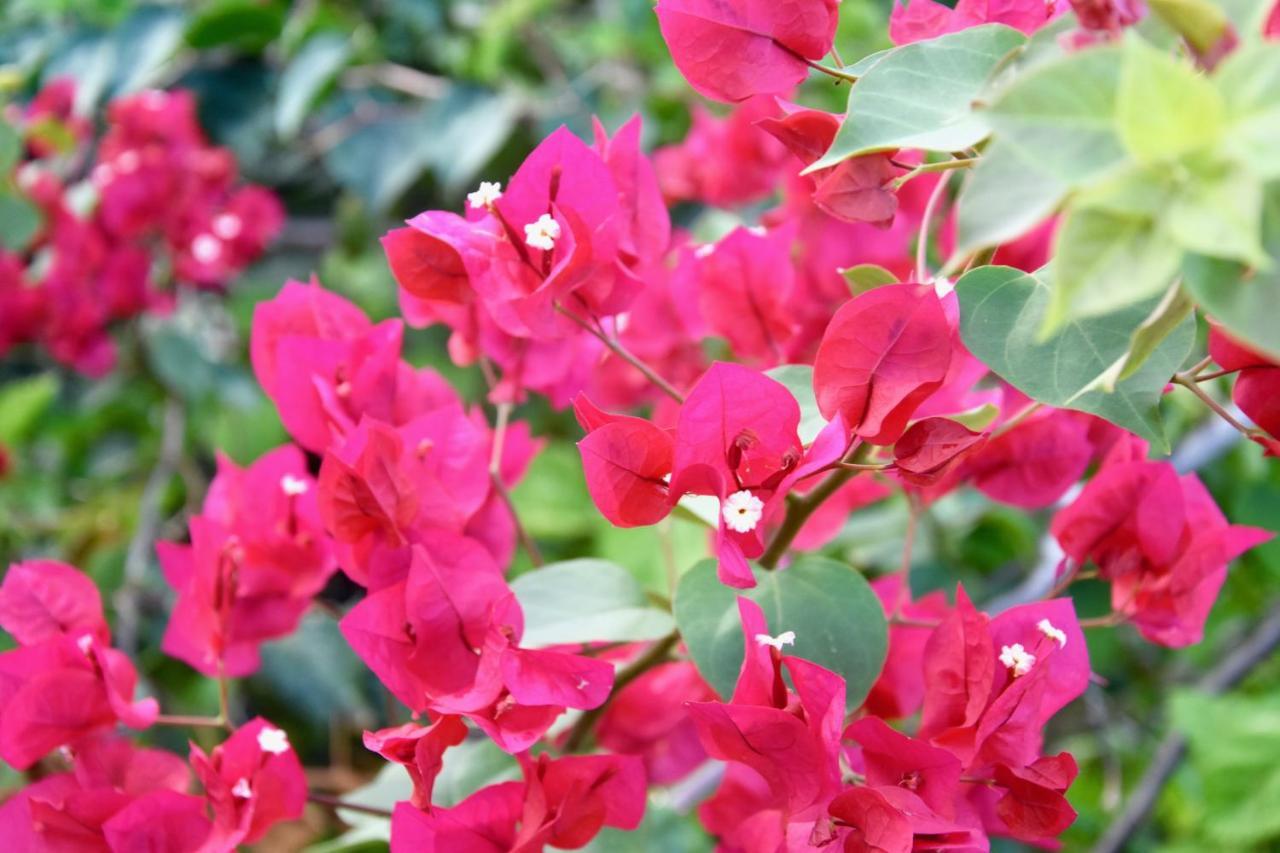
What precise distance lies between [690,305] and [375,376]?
20cm

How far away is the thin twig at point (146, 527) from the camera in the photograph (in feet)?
4.14

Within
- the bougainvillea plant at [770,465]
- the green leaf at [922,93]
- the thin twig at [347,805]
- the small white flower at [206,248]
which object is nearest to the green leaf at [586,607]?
the bougainvillea plant at [770,465]

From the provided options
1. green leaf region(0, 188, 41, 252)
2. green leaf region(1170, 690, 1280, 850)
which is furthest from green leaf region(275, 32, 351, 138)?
green leaf region(1170, 690, 1280, 850)

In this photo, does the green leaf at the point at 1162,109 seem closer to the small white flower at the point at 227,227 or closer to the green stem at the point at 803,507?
the green stem at the point at 803,507

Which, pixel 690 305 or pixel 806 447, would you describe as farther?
pixel 690 305

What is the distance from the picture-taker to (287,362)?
0.54 meters

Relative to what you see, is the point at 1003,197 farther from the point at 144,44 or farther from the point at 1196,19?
the point at 144,44

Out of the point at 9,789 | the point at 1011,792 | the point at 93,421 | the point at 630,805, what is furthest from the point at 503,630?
the point at 93,421

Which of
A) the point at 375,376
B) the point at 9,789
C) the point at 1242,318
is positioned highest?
the point at 1242,318

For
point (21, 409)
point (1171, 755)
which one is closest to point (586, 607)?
point (1171, 755)

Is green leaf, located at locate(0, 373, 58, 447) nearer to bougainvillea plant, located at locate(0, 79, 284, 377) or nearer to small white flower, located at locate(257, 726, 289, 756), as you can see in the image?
bougainvillea plant, located at locate(0, 79, 284, 377)

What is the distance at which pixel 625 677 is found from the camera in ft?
1.81

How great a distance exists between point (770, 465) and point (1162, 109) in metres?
0.19

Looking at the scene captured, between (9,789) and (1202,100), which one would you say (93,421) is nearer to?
(9,789)
